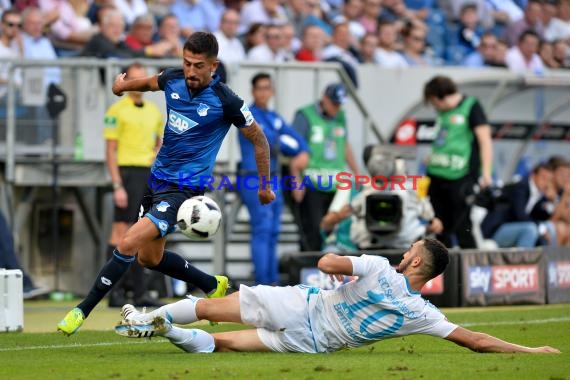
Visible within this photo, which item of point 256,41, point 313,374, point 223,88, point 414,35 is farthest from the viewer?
point 414,35

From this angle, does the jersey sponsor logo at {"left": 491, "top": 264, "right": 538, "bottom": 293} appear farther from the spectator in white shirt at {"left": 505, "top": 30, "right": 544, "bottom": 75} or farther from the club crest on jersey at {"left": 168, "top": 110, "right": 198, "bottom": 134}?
the spectator in white shirt at {"left": 505, "top": 30, "right": 544, "bottom": 75}

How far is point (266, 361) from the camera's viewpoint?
902 centimetres

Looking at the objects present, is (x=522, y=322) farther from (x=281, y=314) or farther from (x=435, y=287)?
(x=281, y=314)

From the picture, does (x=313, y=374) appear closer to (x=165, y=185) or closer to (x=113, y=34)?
(x=165, y=185)

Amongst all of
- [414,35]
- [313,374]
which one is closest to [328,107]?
[414,35]

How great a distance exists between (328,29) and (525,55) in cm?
363

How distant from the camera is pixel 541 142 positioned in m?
22.0

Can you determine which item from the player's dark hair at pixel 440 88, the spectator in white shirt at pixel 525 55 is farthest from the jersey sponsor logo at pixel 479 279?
the spectator in white shirt at pixel 525 55

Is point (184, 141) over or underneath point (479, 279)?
over

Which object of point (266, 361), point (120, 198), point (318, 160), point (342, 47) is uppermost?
point (342, 47)

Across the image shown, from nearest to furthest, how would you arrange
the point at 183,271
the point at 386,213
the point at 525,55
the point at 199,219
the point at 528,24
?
the point at 199,219
the point at 183,271
the point at 386,213
the point at 525,55
the point at 528,24

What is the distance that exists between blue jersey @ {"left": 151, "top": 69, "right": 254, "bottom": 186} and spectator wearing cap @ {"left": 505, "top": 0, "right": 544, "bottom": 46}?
14183 mm

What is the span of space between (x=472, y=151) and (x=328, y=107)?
1.85 meters

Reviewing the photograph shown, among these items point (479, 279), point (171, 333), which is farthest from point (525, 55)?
point (171, 333)
